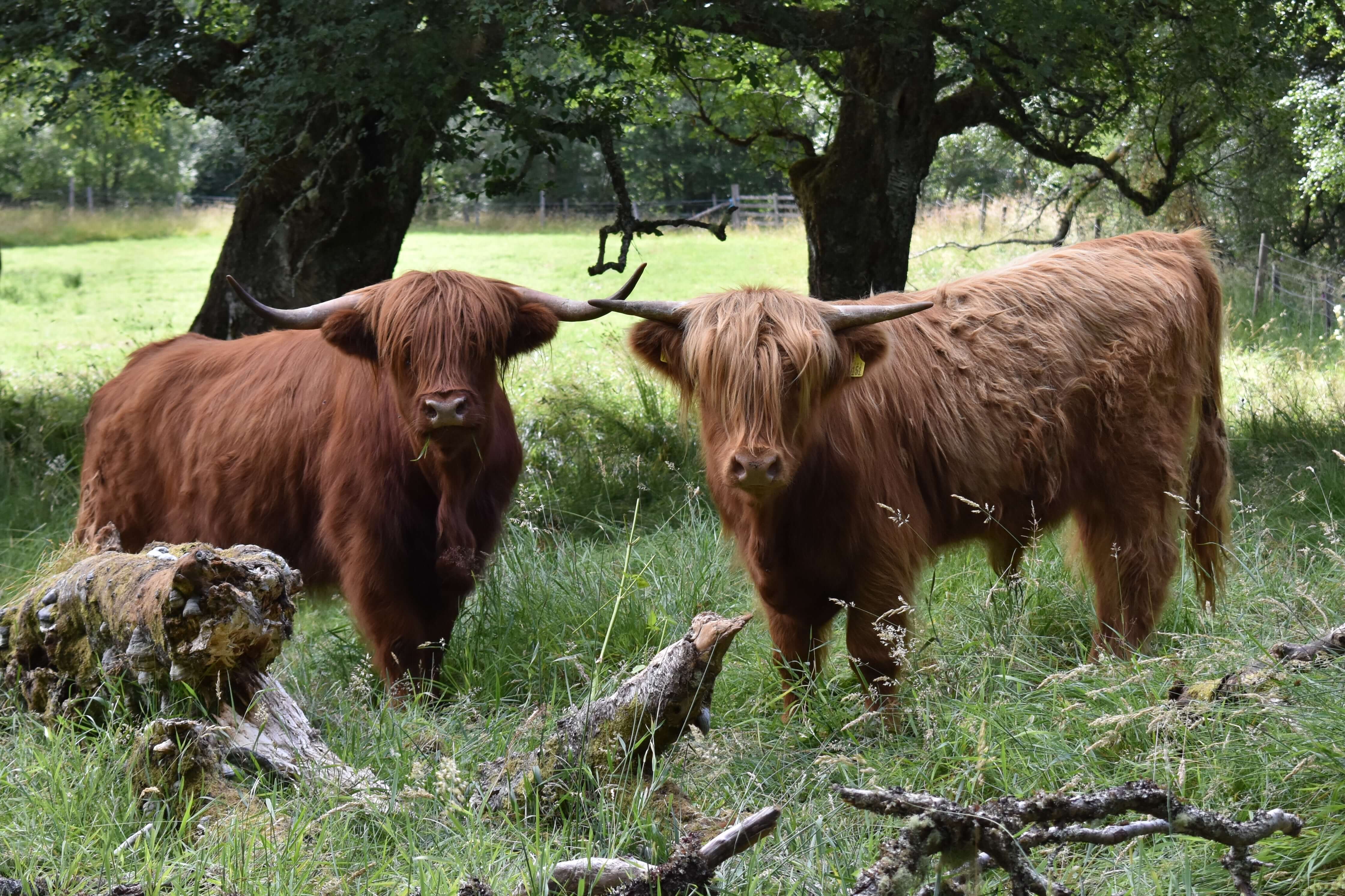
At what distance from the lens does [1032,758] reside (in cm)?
279

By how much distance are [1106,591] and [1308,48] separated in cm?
1023

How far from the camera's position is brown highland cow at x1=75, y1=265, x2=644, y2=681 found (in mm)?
3975

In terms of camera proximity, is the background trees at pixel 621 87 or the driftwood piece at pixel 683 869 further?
the background trees at pixel 621 87

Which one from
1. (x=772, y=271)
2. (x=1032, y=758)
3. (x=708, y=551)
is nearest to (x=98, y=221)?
(x=772, y=271)

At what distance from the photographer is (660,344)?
3.93 m

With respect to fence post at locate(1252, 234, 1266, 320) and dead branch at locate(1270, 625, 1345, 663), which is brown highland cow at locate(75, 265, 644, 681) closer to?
dead branch at locate(1270, 625, 1345, 663)

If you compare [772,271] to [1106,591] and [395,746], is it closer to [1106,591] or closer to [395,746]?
[1106,591]

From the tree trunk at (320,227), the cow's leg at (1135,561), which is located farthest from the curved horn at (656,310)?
the tree trunk at (320,227)

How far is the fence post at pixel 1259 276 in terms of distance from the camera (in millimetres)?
13055

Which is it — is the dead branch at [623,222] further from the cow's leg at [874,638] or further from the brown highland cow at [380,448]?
the cow's leg at [874,638]

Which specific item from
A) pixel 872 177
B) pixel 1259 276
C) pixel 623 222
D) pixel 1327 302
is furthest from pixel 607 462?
pixel 1327 302

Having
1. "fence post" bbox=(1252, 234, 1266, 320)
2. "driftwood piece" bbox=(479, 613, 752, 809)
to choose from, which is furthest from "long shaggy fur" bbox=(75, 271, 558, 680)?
"fence post" bbox=(1252, 234, 1266, 320)

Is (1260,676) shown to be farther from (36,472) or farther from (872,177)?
(36,472)

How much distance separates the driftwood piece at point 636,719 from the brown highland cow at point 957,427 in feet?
1.91
